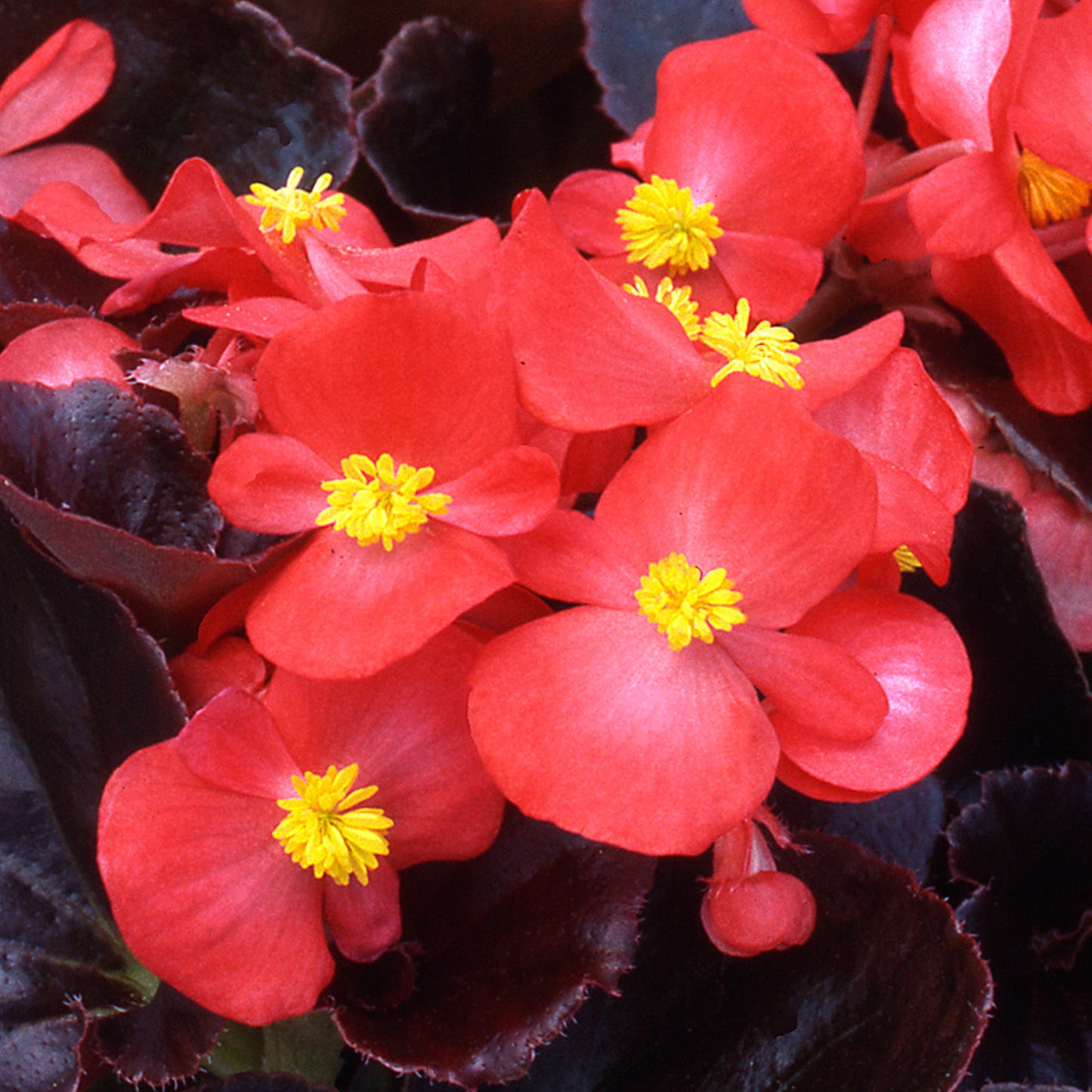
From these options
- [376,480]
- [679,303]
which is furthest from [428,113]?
[376,480]

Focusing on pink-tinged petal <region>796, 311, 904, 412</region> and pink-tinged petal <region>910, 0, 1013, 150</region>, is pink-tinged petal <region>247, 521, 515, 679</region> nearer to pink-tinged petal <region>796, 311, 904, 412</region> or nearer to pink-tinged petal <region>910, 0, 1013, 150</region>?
pink-tinged petal <region>796, 311, 904, 412</region>

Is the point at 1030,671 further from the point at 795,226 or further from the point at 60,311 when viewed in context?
the point at 60,311

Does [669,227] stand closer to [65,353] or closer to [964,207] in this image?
[964,207]

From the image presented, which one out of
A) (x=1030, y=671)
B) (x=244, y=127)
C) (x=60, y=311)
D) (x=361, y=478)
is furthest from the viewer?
(x=244, y=127)

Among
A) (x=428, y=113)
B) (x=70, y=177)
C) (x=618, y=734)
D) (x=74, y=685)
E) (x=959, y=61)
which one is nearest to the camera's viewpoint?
(x=618, y=734)

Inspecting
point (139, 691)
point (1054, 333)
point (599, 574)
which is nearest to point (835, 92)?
point (1054, 333)

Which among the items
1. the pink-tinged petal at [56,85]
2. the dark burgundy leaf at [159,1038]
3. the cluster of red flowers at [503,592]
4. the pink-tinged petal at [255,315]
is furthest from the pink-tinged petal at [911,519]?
the pink-tinged petal at [56,85]
